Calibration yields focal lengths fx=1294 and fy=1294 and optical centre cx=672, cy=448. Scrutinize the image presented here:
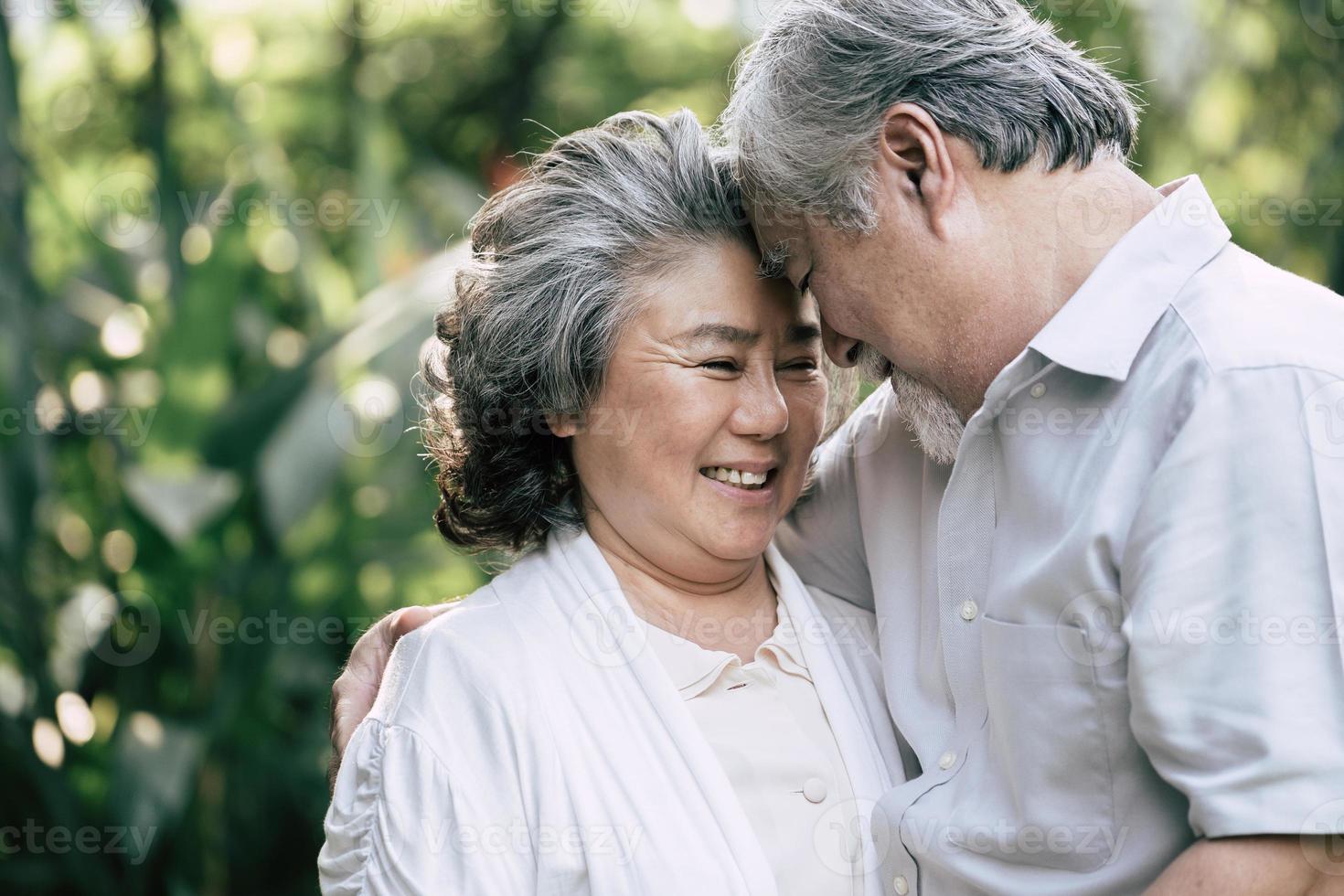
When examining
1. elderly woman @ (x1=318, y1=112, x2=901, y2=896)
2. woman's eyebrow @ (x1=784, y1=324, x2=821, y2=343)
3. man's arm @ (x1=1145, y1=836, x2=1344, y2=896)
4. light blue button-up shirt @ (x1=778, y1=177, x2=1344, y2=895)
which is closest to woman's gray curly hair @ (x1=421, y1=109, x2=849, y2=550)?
elderly woman @ (x1=318, y1=112, x2=901, y2=896)

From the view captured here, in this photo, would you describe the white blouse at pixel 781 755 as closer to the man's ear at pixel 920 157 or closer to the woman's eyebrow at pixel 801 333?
the woman's eyebrow at pixel 801 333

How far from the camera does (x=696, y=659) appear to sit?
173 centimetres

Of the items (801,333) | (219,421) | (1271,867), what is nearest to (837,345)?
(801,333)

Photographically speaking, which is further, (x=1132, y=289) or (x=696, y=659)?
(x=696, y=659)

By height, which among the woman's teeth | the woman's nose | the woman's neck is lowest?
the woman's neck

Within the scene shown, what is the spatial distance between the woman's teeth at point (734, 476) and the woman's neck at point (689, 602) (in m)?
0.13

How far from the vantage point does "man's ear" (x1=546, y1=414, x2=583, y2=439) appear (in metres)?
1.84

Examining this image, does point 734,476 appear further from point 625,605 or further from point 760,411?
point 625,605

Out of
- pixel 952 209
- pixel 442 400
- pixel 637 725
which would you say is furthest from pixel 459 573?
pixel 952 209

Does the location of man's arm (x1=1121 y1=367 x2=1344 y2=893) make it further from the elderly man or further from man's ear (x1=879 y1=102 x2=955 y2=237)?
man's ear (x1=879 y1=102 x2=955 y2=237)

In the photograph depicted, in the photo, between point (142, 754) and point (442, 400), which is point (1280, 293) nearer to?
point (442, 400)

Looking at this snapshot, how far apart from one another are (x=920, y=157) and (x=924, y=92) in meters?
0.07

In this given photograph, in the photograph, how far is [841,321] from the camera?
164cm

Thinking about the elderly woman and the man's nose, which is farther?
the man's nose
